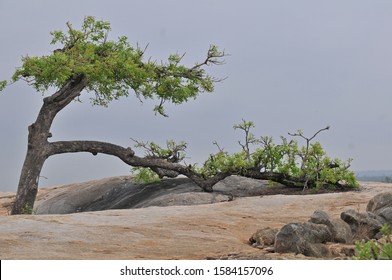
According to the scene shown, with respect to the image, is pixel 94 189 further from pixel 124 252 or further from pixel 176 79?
pixel 124 252

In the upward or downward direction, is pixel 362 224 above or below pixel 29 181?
below

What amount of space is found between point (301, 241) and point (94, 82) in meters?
11.9

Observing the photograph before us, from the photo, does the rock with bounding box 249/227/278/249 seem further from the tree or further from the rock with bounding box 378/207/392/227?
the tree

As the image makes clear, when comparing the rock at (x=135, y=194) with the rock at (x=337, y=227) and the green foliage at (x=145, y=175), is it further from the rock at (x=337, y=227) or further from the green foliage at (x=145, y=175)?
the rock at (x=337, y=227)

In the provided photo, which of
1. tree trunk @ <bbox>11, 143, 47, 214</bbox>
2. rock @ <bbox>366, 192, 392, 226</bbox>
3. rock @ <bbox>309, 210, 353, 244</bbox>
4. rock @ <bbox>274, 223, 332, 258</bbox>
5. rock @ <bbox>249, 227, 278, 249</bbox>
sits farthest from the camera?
tree trunk @ <bbox>11, 143, 47, 214</bbox>

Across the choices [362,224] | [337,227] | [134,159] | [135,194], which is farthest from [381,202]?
[135,194]

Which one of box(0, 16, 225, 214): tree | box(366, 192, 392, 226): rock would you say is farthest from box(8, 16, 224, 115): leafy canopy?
box(366, 192, 392, 226): rock

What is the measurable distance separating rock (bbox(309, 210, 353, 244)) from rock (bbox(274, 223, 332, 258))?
0.60 m

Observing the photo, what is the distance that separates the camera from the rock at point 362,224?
10856 mm

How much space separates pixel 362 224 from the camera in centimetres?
1098

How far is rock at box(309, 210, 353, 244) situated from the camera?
10.4m

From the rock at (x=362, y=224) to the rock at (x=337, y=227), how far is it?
0.28 meters

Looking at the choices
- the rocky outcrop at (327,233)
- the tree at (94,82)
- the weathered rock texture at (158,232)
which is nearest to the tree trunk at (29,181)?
the tree at (94,82)

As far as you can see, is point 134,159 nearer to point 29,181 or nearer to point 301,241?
point 29,181
